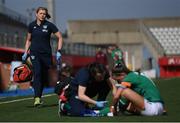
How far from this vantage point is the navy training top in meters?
11.7

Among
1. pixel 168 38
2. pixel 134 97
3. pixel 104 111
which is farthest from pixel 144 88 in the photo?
pixel 168 38

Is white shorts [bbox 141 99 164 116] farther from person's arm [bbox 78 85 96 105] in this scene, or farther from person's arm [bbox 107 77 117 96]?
person's arm [bbox 78 85 96 105]

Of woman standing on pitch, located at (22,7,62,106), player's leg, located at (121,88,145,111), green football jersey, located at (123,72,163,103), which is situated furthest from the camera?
woman standing on pitch, located at (22,7,62,106)

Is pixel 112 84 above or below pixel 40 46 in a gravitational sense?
below

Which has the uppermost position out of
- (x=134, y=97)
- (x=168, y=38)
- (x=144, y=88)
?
(x=168, y=38)

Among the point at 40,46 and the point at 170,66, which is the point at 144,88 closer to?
the point at 40,46

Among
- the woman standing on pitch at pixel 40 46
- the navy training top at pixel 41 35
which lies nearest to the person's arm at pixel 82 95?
the woman standing on pitch at pixel 40 46

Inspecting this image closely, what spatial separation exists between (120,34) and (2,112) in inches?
2199

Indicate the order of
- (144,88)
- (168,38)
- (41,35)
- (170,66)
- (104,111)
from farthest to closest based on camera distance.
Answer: (168,38)
(170,66)
(41,35)
(104,111)
(144,88)

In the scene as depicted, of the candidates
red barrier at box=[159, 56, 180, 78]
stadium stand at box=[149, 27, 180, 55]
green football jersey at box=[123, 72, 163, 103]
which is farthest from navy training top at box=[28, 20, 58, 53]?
stadium stand at box=[149, 27, 180, 55]

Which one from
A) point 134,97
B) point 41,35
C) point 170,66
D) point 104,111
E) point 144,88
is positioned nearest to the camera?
point 134,97

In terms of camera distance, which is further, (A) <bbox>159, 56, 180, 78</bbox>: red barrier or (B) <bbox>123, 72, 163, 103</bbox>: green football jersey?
(A) <bbox>159, 56, 180, 78</bbox>: red barrier

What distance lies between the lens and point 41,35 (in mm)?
11727

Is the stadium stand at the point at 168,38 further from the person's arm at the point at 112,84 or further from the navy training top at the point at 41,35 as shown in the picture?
the person's arm at the point at 112,84
